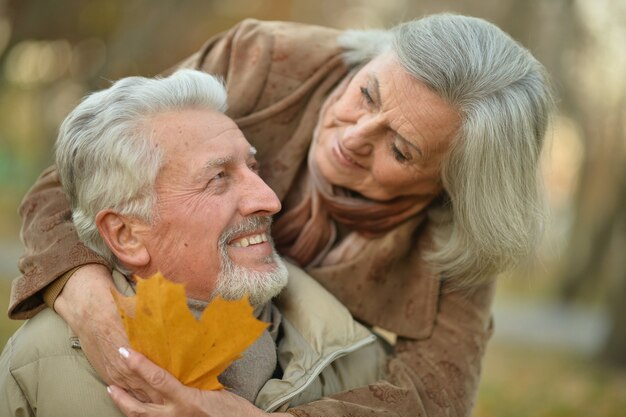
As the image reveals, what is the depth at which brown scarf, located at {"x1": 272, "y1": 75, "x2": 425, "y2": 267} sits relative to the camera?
302 centimetres

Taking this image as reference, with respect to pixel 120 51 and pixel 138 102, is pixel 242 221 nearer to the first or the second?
pixel 138 102

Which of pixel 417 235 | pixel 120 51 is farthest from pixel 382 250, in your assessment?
pixel 120 51

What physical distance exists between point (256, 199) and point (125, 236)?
0.42 metres

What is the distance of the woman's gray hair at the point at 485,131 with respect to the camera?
2.71 m

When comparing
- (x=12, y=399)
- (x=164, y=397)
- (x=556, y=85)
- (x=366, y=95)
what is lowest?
(x=556, y=85)

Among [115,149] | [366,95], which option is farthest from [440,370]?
[115,149]

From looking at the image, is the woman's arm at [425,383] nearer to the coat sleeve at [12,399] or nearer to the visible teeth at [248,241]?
the coat sleeve at [12,399]

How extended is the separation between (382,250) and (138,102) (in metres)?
1.12

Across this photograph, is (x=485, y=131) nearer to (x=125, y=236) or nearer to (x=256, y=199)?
(x=256, y=199)

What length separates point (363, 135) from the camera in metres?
2.79

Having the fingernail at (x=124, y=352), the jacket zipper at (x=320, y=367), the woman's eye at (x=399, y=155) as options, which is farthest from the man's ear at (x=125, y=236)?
the woman's eye at (x=399, y=155)

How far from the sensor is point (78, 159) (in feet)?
8.07

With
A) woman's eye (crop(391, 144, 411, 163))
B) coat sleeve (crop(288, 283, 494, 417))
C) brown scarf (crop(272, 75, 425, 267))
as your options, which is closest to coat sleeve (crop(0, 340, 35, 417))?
coat sleeve (crop(288, 283, 494, 417))

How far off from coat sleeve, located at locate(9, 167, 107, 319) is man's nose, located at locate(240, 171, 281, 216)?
19.2 inches
